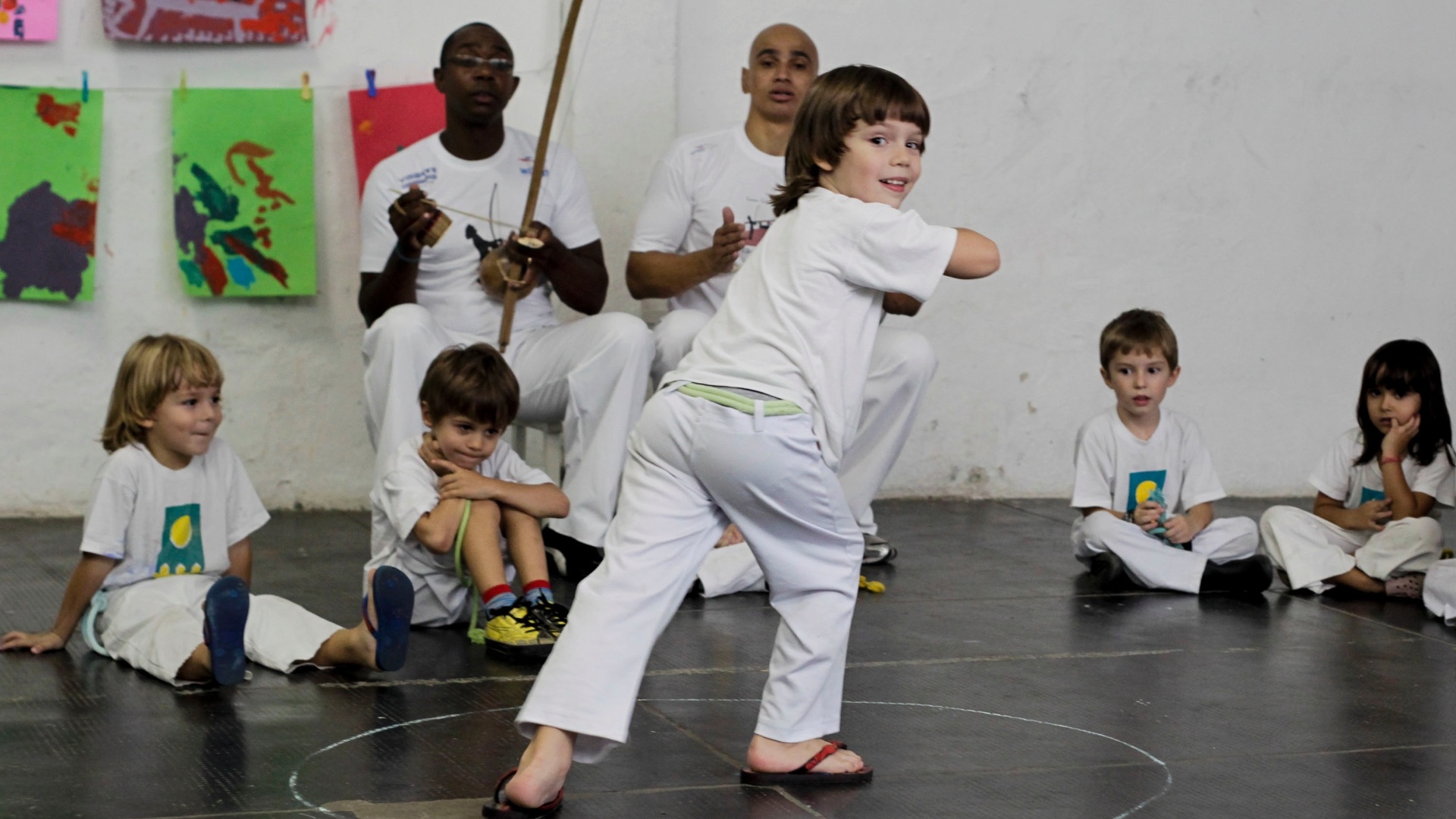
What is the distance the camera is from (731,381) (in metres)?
2.21

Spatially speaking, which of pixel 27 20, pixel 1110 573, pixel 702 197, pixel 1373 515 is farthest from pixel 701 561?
pixel 27 20

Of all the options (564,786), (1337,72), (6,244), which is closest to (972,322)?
(1337,72)

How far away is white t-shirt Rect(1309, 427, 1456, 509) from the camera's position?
12.9ft

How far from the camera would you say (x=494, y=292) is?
421 cm

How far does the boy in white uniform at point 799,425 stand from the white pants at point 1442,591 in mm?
1928

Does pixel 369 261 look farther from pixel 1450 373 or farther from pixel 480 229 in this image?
pixel 1450 373

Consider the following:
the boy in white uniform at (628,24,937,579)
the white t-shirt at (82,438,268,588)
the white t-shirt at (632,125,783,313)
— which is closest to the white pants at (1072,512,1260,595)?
the boy in white uniform at (628,24,937,579)

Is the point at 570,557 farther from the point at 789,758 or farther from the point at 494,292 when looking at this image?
the point at 789,758

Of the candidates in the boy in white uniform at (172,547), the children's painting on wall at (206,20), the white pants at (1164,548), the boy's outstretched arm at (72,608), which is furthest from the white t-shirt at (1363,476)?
the children's painting on wall at (206,20)

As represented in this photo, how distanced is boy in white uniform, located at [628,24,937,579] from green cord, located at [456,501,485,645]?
41.7 inches

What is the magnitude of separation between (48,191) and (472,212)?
1.33 m

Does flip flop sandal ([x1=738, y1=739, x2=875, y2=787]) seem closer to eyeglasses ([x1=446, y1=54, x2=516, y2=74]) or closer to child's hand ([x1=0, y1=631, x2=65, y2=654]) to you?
child's hand ([x1=0, y1=631, x2=65, y2=654])

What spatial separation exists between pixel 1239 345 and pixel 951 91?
1.44 metres

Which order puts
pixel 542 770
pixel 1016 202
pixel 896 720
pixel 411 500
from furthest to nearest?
1. pixel 1016 202
2. pixel 411 500
3. pixel 896 720
4. pixel 542 770
